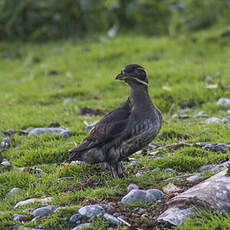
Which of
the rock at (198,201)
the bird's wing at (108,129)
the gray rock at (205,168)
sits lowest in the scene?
the gray rock at (205,168)

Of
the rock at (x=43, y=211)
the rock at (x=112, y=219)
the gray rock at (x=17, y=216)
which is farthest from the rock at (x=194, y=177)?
the gray rock at (x=17, y=216)

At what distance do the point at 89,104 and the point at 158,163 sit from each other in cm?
402

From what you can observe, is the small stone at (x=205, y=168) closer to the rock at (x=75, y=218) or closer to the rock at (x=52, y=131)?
the rock at (x=75, y=218)

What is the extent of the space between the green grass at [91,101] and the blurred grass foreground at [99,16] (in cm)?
69

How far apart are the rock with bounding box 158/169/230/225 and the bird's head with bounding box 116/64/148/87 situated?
187 centimetres

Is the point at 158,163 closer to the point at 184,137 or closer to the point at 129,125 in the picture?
the point at 129,125

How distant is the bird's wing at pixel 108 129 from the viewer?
5.67 metres

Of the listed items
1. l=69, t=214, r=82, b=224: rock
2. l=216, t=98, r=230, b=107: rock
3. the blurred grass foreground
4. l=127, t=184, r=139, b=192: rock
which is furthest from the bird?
the blurred grass foreground

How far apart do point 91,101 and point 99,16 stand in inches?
285

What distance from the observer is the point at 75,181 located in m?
5.74

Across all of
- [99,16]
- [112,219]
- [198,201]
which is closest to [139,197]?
[112,219]

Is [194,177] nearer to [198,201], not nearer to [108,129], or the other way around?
[198,201]

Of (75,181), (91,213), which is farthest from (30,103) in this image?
(91,213)

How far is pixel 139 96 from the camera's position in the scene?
5.88 metres
